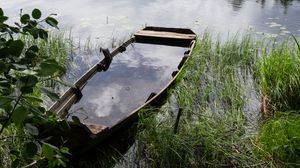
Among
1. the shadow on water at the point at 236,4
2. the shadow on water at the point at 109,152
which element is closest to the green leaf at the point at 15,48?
the shadow on water at the point at 109,152

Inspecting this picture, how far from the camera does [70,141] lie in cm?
292

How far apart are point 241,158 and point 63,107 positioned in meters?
1.76

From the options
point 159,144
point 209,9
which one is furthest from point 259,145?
point 209,9

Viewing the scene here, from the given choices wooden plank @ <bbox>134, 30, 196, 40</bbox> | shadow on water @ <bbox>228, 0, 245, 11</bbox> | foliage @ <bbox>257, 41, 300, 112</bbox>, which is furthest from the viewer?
shadow on water @ <bbox>228, 0, 245, 11</bbox>

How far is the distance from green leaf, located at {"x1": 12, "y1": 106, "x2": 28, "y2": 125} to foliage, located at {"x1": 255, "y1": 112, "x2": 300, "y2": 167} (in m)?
2.56

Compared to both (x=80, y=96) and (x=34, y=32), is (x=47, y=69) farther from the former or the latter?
(x=80, y=96)

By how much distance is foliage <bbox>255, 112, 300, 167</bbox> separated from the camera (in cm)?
306

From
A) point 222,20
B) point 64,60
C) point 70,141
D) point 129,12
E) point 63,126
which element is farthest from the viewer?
point 129,12

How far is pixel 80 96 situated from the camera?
415 cm

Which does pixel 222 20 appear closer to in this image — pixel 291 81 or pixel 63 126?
pixel 291 81

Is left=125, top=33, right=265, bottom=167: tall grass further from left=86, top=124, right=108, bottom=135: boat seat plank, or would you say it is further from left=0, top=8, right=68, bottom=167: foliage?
left=0, top=8, right=68, bottom=167: foliage

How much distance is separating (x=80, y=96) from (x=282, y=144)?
7.22 ft

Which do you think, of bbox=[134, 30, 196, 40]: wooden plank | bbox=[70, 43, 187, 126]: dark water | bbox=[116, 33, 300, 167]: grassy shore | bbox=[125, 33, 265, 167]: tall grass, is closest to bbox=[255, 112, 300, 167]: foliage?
bbox=[116, 33, 300, 167]: grassy shore

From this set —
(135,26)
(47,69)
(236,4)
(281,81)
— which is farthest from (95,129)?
(236,4)
